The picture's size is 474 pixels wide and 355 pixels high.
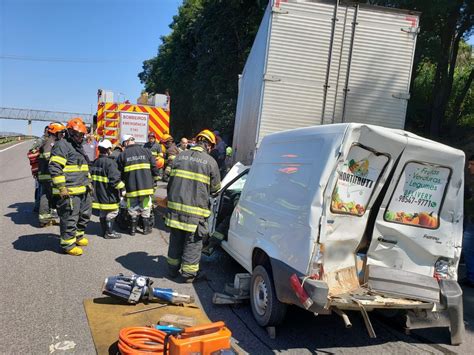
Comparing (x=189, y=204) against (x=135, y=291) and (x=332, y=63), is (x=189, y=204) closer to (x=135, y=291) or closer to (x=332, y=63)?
(x=135, y=291)

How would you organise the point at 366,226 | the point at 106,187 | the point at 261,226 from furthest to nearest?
the point at 106,187, the point at 261,226, the point at 366,226

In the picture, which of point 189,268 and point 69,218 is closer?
point 189,268

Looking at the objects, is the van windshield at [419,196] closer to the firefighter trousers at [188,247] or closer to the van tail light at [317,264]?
the van tail light at [317,264]

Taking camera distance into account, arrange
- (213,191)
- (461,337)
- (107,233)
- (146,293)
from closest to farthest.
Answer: (461,337) < (146,293) < (213,191) < (107,233)

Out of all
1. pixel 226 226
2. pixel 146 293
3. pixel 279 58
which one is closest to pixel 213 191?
pixel 226 226

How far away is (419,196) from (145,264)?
3820 mm

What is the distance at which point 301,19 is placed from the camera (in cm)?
653

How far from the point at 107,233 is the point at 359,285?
4.77 m

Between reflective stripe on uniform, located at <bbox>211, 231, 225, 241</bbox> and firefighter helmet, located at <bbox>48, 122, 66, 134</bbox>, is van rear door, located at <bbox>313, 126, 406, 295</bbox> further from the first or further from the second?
firefighter helmet, located at <bbox>48, 122, 66, 134</bbox>

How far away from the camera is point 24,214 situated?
856cm

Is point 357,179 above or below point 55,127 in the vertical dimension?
above

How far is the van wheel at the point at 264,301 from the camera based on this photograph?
3.84 meters

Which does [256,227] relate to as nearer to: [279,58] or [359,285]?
[359,285]

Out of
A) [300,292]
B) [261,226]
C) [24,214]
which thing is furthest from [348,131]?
[24,214]
